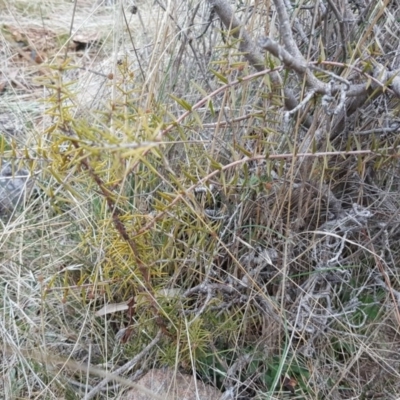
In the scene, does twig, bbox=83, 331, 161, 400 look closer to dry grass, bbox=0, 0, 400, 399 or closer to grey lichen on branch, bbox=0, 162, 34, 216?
dry grass, bbox=0, 0, 400, 399

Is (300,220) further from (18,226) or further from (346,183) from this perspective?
(18,226)

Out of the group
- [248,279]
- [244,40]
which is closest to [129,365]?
[248,279]

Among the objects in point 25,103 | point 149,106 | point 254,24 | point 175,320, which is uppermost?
point 254,24

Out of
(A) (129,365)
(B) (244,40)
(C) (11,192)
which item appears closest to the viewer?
(B) (244,40)

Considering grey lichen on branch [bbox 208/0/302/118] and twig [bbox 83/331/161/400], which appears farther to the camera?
twig [bbox 83/331/161/400]

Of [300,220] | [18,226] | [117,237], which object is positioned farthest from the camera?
[18,226]

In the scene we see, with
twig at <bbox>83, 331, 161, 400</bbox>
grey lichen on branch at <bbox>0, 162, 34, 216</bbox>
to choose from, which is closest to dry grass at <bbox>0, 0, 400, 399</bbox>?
twig at <bbox>83, 331, 161, 400</bbox>

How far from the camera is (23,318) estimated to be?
1351 millimetres

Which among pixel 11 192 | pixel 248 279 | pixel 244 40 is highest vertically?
pixel 244 40

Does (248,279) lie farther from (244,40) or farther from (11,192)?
(11,192)

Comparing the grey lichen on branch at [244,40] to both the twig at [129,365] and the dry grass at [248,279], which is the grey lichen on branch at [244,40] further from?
the twig at [129,365]

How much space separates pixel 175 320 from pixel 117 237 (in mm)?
217

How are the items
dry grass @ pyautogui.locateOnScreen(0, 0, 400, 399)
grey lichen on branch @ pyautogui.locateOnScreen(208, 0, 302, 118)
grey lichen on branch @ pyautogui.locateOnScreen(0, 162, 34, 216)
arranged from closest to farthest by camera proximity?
grey lichen on branch @ pyautogui.locateOnScreen(208, 0, 302, 118) < dry grass @ pyautogui.locateOnScreen(0, 0, 400, 399) < grey lichen on branch @ pyautogui.locateOnScreen(0, 162, 34, 216)

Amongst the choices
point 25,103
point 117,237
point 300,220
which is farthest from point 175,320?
point 25,103
